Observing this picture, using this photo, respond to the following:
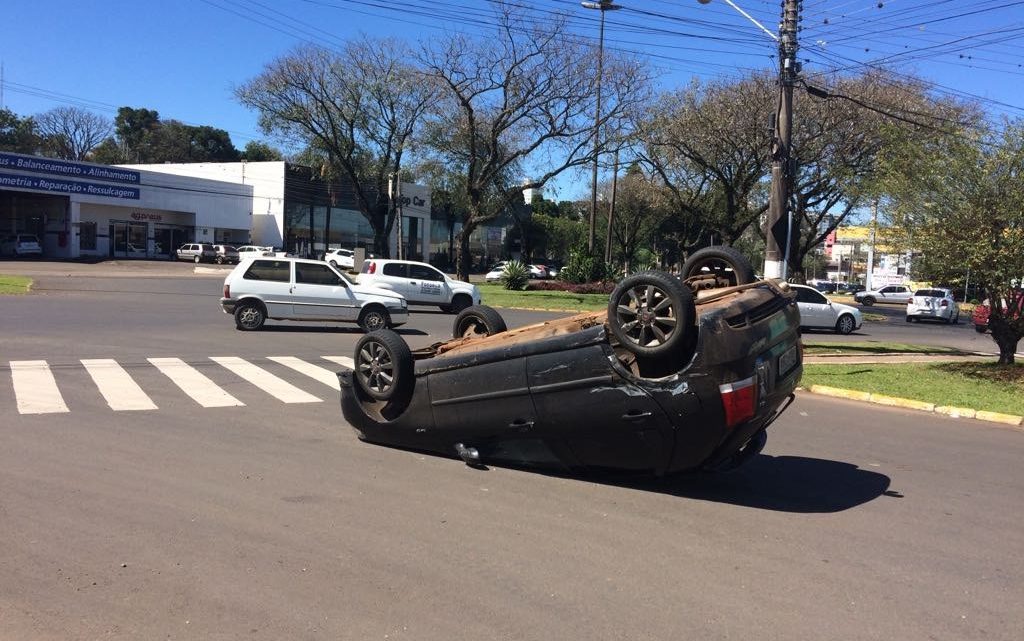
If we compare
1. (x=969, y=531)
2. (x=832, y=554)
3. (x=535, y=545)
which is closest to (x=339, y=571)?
(x=535, y=545)

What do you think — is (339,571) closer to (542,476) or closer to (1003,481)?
(542,476)

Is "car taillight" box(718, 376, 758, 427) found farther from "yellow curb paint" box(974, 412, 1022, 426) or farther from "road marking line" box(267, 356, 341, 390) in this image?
"yellow curb paint" box(974, 412, 1022, 426)

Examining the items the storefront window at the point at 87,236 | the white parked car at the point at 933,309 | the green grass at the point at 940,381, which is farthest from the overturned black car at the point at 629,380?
the storefront window at the point at 87,236

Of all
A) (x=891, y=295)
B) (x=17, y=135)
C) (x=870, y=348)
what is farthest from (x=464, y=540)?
(x=17, y=135)

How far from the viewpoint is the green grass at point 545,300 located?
29188 millimetres

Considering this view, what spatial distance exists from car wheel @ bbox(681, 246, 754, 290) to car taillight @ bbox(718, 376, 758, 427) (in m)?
1.18

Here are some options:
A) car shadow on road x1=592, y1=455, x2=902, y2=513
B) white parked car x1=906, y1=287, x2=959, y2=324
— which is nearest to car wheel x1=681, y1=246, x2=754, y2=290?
car shadow on road x1=592, y1=455, x2=902, y2=513

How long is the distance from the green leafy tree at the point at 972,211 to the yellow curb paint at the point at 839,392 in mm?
3340

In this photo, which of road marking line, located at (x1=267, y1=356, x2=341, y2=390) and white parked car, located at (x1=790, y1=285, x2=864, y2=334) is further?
white parked car, located at (x1=790, y1=285, x2=864, y2=334)

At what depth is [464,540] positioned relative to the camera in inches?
196

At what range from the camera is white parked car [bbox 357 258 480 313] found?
24.9 m

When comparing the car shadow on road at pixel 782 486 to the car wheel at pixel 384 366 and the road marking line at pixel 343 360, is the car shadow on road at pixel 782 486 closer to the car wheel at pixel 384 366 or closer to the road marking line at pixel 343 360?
the car wheel at pixel 384 366

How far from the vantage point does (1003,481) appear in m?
7.05

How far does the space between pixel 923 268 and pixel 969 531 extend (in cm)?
Result: 980
